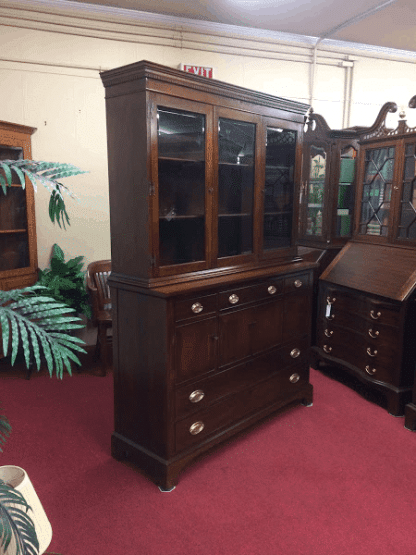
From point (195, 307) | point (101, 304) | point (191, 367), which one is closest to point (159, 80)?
point (195, 307)

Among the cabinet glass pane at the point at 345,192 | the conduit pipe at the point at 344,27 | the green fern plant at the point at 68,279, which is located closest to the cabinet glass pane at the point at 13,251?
the green fern plant at the point at 68,279

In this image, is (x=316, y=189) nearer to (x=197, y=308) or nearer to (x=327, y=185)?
(x=327, y=185)

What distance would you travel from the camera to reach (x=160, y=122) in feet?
7.41

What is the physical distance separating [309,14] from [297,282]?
2.48m

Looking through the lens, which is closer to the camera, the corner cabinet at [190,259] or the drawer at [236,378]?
the corner cabinet at [190,259]

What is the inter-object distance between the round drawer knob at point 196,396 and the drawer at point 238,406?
0.09 metres

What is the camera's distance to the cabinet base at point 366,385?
3.16 m

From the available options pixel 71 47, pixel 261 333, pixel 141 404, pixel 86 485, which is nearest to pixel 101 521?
pixel 86 485

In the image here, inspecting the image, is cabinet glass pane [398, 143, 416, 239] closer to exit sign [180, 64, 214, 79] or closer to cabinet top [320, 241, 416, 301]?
cabinet top [320, 241, 416, 301]

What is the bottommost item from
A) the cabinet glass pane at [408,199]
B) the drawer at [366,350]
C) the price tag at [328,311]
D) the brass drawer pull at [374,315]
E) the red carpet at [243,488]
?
the red carpet at [243,488]

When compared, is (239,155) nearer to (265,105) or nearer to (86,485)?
(265,105)

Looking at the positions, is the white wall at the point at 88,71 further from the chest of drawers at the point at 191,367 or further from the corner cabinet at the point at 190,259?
the chest of drawers at the point at 191,367

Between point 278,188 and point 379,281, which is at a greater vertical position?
point 278,188

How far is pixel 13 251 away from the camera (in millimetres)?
3703
